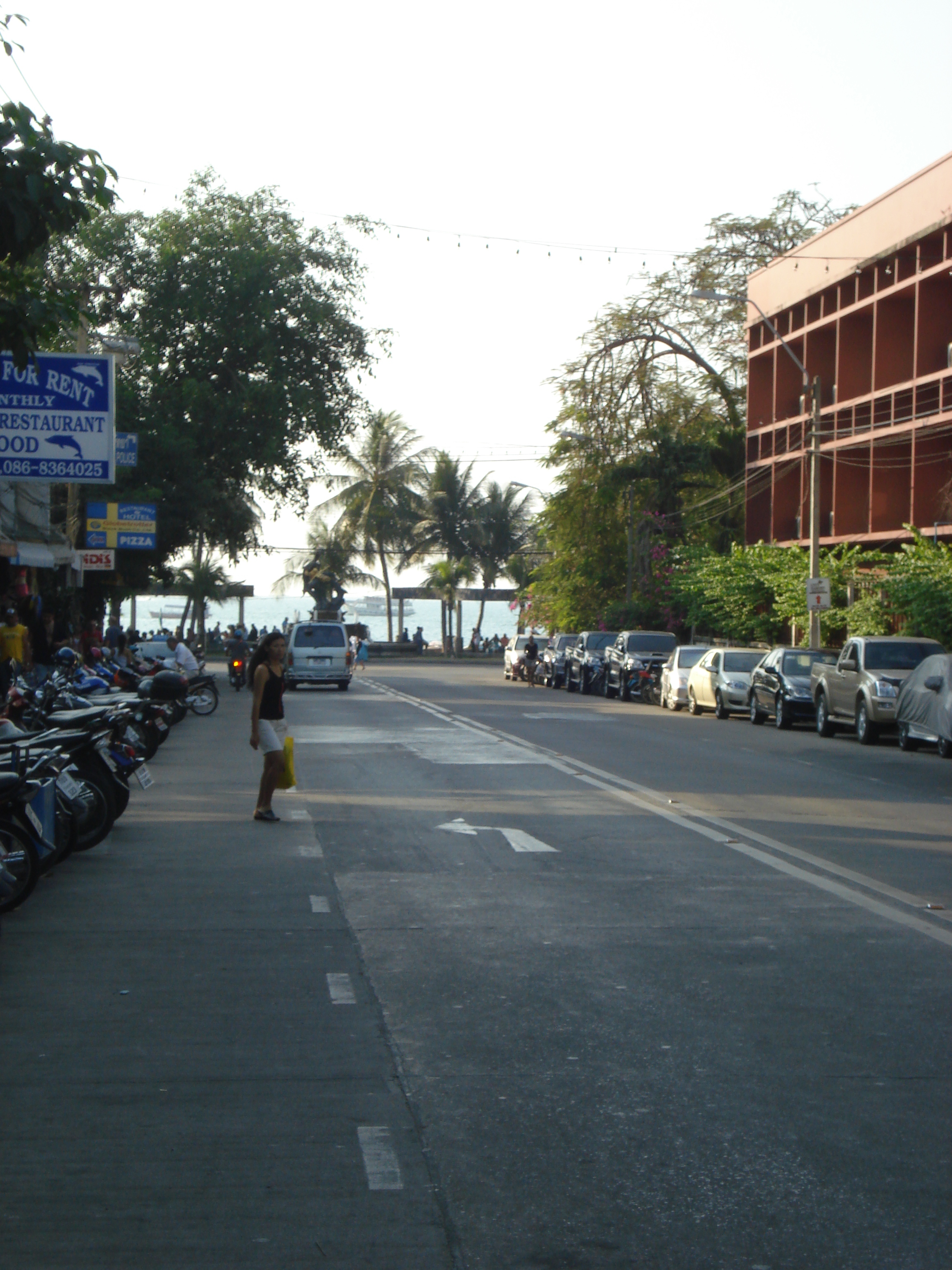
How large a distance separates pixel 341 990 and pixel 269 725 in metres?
6.45

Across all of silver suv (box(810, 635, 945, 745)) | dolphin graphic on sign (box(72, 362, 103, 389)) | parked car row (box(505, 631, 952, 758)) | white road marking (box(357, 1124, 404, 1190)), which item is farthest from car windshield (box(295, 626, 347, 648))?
white road marking (box(357, 1124, 404, 1190))

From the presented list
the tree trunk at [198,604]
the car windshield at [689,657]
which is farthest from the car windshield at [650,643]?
the tree trunk at [198,604]

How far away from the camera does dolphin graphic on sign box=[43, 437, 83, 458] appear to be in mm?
17203

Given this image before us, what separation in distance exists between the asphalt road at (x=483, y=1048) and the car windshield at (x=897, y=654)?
11.4 m

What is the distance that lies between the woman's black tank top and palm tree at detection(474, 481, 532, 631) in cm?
5999

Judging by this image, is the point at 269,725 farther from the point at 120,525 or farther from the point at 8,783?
the point at 120,525

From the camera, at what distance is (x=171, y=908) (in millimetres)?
9305

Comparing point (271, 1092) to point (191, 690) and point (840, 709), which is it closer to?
point (840, 709)

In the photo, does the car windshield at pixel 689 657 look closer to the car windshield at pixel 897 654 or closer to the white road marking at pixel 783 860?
the car windshield at pixel 897 654

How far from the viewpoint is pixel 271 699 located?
13469mm

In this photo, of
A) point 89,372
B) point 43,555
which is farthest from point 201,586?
point 89,372

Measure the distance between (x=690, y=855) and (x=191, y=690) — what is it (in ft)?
62.3

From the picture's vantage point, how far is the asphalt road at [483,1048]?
4395 millimetres

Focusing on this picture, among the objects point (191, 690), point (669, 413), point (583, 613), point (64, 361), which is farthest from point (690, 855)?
point (583, 613)
